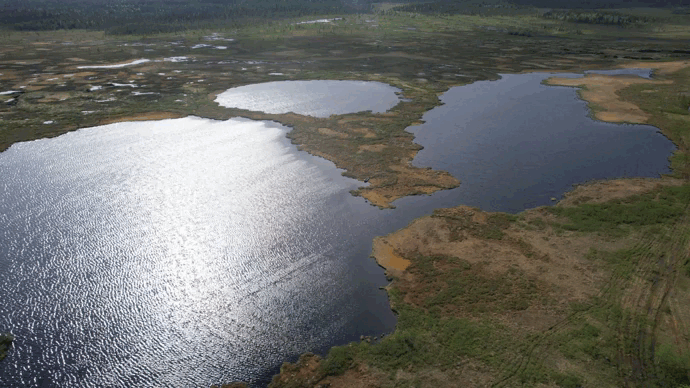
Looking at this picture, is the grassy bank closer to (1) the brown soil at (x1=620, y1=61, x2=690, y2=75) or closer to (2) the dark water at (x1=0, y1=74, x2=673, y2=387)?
(2) the dark water at (x1=0, y1=74, x2=673, y2=387)

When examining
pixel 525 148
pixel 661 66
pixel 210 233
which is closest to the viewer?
pixel 210 233

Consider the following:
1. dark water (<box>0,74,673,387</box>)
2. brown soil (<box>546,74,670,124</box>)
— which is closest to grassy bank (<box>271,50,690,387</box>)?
dark water (<box>0,74,673,387</box>)

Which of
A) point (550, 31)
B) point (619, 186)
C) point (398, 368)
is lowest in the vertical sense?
point (398, 368)

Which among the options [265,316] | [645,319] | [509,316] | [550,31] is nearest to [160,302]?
[265,316]

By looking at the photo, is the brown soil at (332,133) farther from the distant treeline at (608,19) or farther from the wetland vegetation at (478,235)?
the distant treeline at (608,19)

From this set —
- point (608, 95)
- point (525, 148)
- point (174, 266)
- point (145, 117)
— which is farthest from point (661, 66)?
point (174, 266)

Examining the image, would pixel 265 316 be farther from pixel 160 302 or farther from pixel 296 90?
pixel 296 90

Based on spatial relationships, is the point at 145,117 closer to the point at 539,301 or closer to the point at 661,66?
the point at 539,301
